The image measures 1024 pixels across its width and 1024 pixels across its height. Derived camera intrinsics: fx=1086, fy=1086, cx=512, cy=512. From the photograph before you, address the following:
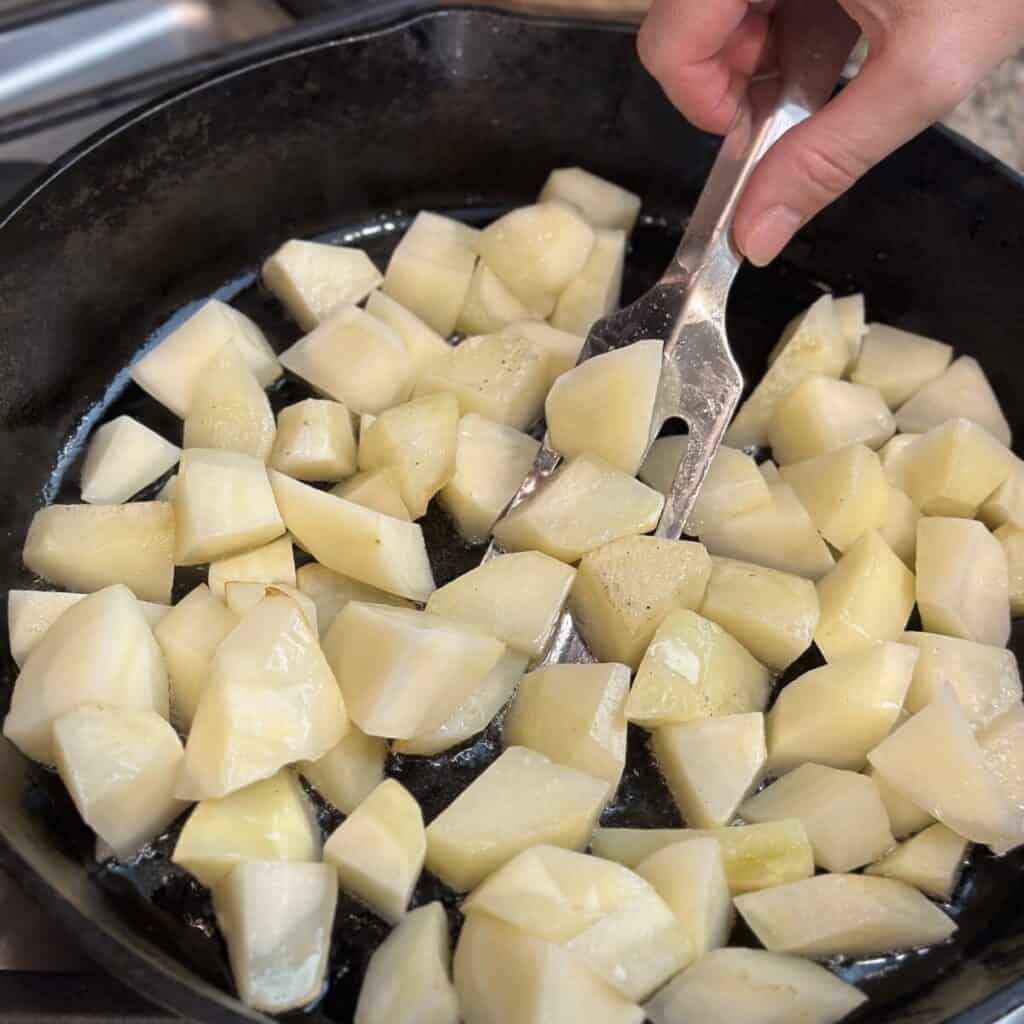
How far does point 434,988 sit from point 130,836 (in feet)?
1.13

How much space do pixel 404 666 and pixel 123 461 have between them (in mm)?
535

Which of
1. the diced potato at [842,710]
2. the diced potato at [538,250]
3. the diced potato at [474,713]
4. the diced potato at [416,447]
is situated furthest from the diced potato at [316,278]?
the diced potato at [842,710]

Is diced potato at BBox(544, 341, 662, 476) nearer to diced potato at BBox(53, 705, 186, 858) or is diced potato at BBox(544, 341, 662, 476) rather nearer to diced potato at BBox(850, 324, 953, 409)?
diced potato at BBox(850, 324, 953, 409)

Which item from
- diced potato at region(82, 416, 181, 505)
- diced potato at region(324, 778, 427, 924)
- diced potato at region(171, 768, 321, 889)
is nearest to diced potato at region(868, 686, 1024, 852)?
diced potato at region(324, 778, 427, 924)

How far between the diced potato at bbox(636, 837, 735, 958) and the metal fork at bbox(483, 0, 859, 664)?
1.34 feet

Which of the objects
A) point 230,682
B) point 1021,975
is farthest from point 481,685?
point 1021,975

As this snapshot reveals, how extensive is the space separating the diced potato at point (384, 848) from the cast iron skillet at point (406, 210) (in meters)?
0.10

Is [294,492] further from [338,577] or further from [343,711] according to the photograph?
[343,711]

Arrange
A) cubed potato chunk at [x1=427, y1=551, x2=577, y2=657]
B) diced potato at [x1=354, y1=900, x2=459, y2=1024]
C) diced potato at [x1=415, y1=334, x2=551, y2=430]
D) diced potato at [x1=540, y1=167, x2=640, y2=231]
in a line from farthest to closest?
diced potato at [x1=540, y1=167, x2=640, y2=231]
diced potato at [x1=415, y1=334, x2=551, y2=430]
cubed potato chunk at [x1=427, y1=551, x2=577, y2=657]
diced potato at [x1=354, y1=900, x2=459, y2=1024]

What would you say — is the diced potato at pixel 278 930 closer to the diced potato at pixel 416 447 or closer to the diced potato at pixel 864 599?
the diced potato at pixel 416 447

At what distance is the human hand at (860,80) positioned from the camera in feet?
3.58

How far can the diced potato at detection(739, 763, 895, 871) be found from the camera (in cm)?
111

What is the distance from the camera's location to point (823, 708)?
46.4 inches

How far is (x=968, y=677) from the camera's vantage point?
1.24 m
